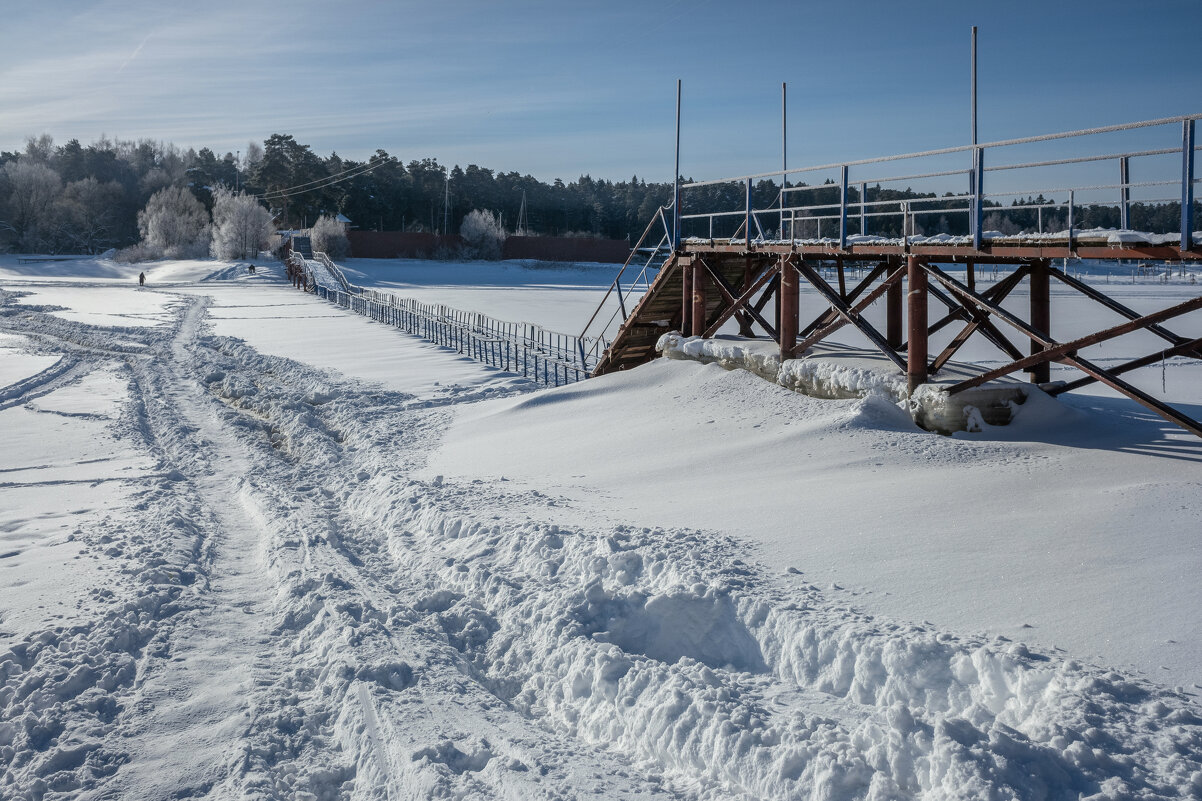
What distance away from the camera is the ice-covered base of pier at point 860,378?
9.58 m

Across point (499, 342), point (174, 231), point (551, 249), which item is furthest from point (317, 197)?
point (499, 342)

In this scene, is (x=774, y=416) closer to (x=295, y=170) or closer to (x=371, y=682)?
(x=371, y=682)

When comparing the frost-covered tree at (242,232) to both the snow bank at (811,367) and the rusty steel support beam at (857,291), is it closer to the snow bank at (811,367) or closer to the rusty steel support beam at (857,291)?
the snow bank at (811,367)

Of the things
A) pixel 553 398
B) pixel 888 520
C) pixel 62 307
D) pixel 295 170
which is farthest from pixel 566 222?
pixel 888 520

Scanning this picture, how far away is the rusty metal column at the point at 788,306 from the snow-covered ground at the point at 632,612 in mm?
682

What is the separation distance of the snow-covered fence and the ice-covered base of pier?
5374 mm

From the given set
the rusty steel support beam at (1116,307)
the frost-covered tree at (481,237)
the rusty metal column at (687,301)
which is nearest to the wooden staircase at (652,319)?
the rusty metal column at (687,301)

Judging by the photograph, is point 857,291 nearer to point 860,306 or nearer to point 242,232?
point 860,306

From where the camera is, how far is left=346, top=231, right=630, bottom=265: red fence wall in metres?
85.3

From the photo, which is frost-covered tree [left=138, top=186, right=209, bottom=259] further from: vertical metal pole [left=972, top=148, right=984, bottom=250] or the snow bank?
vertical metal pole [left=972, top=148, right=984, bottom=250]

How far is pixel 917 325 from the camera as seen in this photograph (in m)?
10.2

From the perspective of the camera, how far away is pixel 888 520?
24.1ft

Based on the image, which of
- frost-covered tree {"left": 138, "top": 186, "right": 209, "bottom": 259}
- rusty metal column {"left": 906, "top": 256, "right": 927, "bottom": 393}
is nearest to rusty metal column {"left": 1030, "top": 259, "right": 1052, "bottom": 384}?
rusty metal column {"left": 906, "top": 256, "right": 927, "bottom": 393}

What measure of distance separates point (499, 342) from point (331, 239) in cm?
6323
